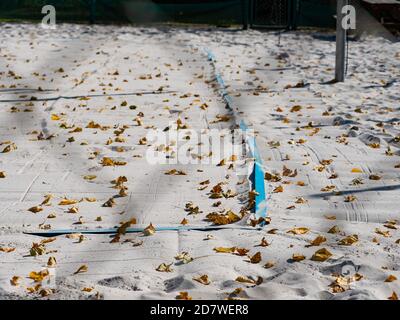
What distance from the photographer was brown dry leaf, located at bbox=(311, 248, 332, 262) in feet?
14.0

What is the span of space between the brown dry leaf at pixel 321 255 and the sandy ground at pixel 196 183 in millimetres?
13

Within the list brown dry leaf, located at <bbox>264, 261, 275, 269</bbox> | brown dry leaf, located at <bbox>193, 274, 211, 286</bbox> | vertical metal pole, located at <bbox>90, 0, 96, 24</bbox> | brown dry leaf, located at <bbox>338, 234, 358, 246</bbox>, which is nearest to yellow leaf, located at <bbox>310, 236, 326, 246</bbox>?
brown dry leaf, located at <bbox>338, 234, 358, 246</bbox>

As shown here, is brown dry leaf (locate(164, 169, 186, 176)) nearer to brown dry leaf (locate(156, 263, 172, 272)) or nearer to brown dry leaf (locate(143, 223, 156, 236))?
brown dry leaf (locate(143, 223, 156, 236))

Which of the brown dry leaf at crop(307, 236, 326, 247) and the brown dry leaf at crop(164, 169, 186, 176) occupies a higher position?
the brown dry leaf at crop(307, 236, 326, 247)

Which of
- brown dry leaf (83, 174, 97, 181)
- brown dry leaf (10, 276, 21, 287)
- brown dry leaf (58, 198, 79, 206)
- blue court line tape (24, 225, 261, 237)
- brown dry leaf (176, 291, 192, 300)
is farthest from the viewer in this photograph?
brown dry leaf (83, 174, 97, 181)

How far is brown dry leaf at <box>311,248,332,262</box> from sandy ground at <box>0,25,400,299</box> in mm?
13

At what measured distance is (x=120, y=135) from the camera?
288 inches

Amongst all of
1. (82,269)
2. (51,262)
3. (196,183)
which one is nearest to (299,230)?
(196,183)

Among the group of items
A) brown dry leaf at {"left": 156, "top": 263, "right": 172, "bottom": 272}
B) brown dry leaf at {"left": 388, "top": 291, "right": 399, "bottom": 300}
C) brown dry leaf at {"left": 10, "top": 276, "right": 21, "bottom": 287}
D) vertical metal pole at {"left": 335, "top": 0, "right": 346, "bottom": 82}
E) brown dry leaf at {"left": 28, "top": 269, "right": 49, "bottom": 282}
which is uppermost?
brown dry leaf at {"left": 10, "top": 276, "right": 21, "bottom": 287}

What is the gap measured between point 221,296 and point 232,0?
1651 centimetres

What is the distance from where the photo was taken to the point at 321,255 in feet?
14.1

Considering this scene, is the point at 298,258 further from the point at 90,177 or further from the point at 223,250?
the point at 90,177

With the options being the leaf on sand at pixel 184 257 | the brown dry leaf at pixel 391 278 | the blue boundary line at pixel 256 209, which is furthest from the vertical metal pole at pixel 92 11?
the brown dry leaf at pixel 391 278
